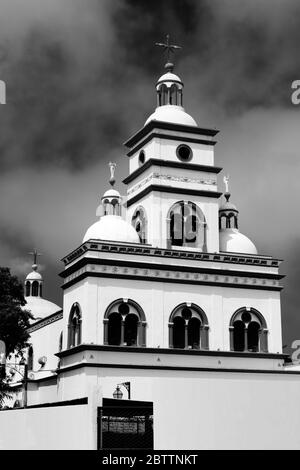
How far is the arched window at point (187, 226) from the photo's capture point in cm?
3816

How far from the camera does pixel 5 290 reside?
109 feet

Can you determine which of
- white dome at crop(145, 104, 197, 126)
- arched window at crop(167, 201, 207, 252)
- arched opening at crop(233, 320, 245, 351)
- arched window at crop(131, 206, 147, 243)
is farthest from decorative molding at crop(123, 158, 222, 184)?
arched opening at crop(233, 320, 245, 351)

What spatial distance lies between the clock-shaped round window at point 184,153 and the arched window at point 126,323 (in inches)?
341

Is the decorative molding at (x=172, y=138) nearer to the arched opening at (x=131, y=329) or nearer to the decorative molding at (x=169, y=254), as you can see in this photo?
the decorative molding at (x=169, y=254)

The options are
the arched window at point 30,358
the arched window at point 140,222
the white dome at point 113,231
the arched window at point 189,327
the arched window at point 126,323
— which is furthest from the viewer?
the arched window at point 30,358

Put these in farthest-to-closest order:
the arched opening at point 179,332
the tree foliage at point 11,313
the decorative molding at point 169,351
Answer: the arched opening at point 179,332 < the decorative molding at point 169,351 < the tree foliage at point 11,313

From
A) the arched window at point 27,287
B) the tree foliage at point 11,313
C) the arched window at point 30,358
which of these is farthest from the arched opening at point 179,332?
the arched window at point 27,287

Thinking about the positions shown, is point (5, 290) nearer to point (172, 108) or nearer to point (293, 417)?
point (172, 108)

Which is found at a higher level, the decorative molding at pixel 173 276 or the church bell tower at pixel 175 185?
the church bell tower at pixel 175 185

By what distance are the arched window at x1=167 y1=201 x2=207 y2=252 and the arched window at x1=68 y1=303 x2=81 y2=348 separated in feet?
20.1

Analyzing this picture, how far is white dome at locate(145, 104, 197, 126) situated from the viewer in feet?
130
